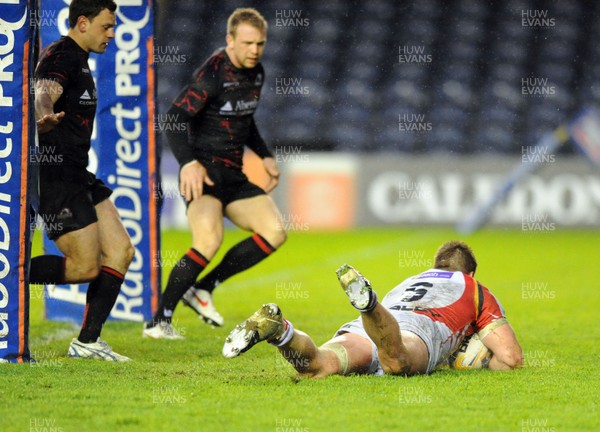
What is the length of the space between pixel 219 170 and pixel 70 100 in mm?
1639

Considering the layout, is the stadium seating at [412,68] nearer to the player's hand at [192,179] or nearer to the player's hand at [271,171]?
the player's hand at [271,171]

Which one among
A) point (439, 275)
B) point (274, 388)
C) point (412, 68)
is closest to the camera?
point (274, 388)

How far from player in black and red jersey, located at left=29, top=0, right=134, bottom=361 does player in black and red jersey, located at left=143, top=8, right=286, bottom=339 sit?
3.26 ft

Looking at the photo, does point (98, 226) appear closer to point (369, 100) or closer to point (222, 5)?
point (369, 100)

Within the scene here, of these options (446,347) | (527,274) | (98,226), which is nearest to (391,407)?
(446,347)

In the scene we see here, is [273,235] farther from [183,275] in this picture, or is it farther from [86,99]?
[86,99]

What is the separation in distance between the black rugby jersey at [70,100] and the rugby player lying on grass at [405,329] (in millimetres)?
1866

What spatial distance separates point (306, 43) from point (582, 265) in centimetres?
1177

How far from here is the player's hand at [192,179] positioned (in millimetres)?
7152

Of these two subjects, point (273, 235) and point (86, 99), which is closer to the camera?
point (86, 99)

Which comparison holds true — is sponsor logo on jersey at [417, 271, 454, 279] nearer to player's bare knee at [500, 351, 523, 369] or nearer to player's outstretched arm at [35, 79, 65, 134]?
player's bare knee at [500, 351, 523, 369]

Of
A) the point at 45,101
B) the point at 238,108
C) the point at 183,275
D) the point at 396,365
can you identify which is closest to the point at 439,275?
the point at 396,365

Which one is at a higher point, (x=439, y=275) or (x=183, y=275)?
(x=439, y=275)

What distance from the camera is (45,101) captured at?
5758mm
